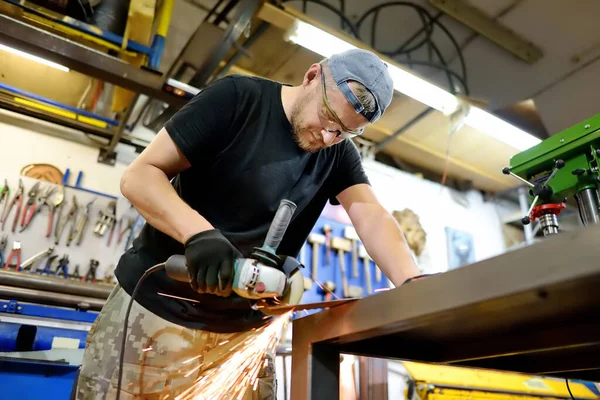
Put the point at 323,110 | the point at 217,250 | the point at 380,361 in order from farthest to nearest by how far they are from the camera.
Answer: the point at 380,361
the point at 323,110
the point at 217,250

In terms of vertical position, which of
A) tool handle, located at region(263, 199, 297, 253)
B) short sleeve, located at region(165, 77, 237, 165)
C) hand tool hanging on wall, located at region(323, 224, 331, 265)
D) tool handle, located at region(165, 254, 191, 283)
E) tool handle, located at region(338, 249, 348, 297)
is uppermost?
hand tool hanging on wall, located at region(323, 224, 331, 265)

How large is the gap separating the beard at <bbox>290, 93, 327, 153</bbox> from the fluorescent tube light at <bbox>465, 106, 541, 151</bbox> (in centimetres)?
215

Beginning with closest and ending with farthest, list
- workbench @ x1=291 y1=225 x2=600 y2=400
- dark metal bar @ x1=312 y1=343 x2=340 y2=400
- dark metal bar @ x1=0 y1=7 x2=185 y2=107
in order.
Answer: workbench @ x1=291 y1=225 x2=600 y2=400 < dark metal bar @ x1=312 y1=343 x2=340 y2=400 < dark metal bar @ x1=0 y1=7 x2=185 y2=107

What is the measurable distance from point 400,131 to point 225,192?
2.90 meters

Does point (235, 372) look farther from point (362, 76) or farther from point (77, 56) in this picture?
point (77, 56)

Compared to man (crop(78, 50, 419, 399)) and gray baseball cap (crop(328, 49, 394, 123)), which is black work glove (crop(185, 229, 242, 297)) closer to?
man (crop(78, 50, 419, 399))

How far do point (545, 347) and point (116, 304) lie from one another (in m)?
1.10

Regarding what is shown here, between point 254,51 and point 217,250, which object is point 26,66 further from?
point 217,250

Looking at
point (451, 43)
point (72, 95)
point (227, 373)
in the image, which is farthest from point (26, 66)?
point (451, 43)

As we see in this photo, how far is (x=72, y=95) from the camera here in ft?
10.4

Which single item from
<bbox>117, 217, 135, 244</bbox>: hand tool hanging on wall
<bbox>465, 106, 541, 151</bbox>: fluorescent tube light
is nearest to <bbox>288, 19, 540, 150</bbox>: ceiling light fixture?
<bbox>465, 106, 541, 151</bbox>: fluorescent tube light

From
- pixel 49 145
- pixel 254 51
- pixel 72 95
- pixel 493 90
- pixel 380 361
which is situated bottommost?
pixel 380 361

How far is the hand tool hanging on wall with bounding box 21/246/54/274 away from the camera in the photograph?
8.59 ft

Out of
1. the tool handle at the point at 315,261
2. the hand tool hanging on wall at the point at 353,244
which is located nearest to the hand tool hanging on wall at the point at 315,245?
the tool handle at the point at 315,261
